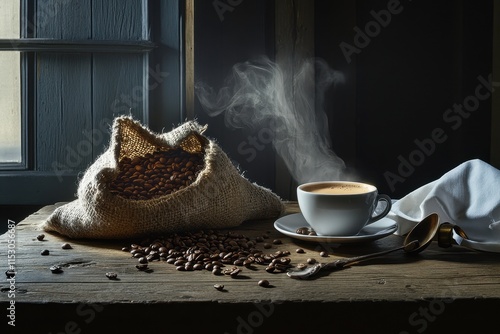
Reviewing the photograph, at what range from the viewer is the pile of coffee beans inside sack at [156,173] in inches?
53.2

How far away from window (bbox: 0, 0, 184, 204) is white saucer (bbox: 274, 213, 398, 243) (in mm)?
728

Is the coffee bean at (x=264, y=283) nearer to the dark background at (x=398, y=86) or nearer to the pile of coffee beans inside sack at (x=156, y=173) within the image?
the pile of coffee beans inside sack at (x=156, y=173)

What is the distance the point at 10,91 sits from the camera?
1.98 m

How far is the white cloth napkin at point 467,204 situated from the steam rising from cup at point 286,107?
0.60 m

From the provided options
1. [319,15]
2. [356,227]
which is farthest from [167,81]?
[356,227]

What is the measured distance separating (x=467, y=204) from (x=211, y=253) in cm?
59

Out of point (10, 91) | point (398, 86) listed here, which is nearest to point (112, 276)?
point (10, 91)

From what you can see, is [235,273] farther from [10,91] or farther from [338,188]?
[10,91]

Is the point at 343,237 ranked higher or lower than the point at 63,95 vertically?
lower

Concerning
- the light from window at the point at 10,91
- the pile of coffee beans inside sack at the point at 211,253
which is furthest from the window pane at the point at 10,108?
the pile of coffee beans inside sack at the point at 211,253

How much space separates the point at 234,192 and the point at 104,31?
85 centimetres

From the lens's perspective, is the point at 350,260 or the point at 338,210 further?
the point at 338,210

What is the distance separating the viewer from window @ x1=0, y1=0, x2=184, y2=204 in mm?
1930

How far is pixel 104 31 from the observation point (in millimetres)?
1943
